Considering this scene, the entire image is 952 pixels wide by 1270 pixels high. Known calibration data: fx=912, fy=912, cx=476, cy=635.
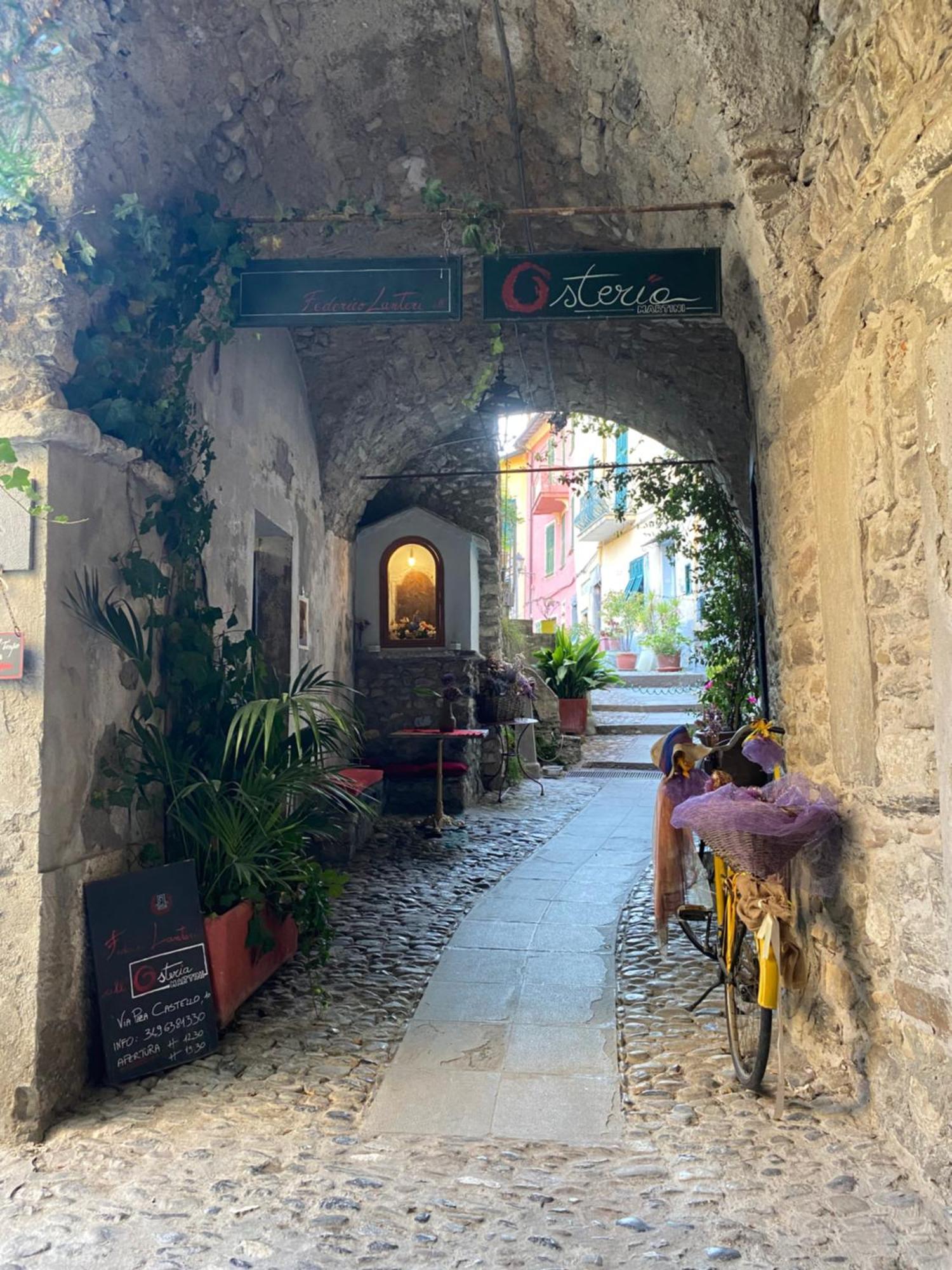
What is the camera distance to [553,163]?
459 cm

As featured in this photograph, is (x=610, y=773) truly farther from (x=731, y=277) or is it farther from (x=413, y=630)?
(x=731, y=277)

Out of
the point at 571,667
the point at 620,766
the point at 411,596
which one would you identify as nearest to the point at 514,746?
the point at 620,766

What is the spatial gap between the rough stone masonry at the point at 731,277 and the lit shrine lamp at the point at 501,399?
203 centimetres

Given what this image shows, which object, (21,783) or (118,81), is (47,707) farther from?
(118,81)

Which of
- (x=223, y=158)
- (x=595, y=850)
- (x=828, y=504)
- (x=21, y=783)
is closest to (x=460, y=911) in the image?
(x=595, y=850)

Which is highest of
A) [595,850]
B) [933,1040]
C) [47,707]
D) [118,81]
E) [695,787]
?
[118,81]

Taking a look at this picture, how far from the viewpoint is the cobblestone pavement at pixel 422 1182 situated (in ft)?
7.00

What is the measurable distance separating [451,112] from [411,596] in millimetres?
5366

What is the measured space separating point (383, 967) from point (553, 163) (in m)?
4.03

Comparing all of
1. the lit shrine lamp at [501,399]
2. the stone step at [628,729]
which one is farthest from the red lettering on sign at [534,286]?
the stone step at [628,729]

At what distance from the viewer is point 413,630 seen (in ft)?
30.0

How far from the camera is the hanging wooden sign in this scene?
287 cm

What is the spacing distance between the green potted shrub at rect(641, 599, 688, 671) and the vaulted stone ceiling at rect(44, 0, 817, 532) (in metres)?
13.1

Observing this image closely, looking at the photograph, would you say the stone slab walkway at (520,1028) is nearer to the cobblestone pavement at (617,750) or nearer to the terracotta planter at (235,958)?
the terracotta planter at (235,958)
